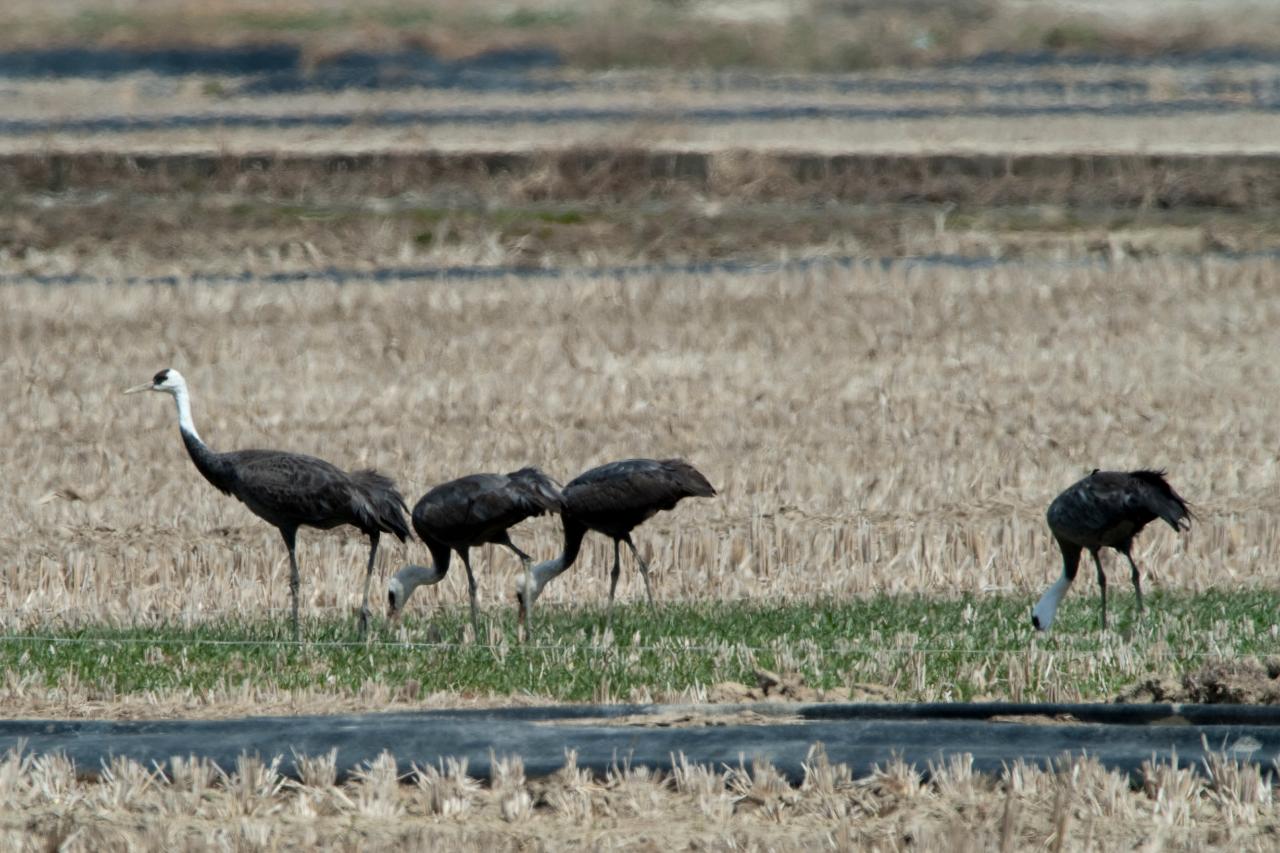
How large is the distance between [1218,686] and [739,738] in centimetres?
221

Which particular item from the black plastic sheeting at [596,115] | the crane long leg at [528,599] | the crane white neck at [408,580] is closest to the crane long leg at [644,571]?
the crane long leg at [528,599]

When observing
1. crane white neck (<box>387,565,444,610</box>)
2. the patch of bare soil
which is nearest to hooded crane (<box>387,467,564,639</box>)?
crane white neck (<box>387,565,444,610</box>)

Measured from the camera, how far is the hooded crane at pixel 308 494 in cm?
1094

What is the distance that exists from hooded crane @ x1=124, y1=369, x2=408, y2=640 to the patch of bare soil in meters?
4.50

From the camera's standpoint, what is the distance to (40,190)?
27.9m

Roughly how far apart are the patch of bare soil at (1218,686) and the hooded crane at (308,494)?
4.50 metres

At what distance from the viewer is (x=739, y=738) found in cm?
729

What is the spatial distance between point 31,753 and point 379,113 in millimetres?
29176

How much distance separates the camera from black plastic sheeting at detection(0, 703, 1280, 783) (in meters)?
7.05

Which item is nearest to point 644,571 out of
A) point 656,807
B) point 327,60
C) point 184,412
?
point 184,412

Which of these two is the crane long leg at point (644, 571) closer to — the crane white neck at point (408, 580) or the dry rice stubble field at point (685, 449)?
the dry rice stubble field at point (685, 449)

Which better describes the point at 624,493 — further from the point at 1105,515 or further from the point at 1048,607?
the point at 1105,515

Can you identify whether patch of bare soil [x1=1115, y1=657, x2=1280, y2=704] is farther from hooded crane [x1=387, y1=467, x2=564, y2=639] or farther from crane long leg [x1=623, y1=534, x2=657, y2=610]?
hooded crane [x1=387, y1=467, x2=564, y2=639]

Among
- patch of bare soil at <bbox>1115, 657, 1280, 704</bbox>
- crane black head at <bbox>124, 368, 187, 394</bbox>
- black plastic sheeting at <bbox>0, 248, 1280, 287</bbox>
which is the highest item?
black plastic sheeting at <bbox>0, 248, 1280, 287</bbox>
